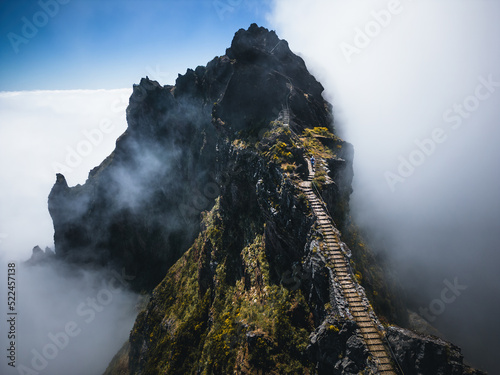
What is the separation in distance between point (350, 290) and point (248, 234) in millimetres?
25789

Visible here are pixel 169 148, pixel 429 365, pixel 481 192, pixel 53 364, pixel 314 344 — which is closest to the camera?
pixel 429 365

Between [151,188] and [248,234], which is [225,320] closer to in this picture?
[248,234]

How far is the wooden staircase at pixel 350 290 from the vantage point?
16.4 meters

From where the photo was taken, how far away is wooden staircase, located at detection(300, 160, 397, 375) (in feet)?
53.7

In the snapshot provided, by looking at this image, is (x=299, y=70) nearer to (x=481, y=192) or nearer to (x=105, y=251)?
(x=481, y=192)

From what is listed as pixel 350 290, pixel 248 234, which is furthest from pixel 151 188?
pixel 350 290

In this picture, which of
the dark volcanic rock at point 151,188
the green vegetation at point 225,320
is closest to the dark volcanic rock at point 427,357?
the green vegetation at point 225,320

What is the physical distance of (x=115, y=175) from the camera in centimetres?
11181

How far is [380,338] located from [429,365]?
3.10m

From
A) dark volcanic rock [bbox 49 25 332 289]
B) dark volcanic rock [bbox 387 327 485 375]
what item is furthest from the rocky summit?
dark volcanic rock [bbox 49 25 332 289]

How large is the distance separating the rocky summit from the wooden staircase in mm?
91

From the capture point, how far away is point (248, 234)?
43938 millimetres

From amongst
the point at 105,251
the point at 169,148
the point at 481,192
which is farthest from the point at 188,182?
the point at 481,192

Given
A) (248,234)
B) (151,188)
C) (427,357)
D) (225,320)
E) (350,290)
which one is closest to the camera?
(427,357)
